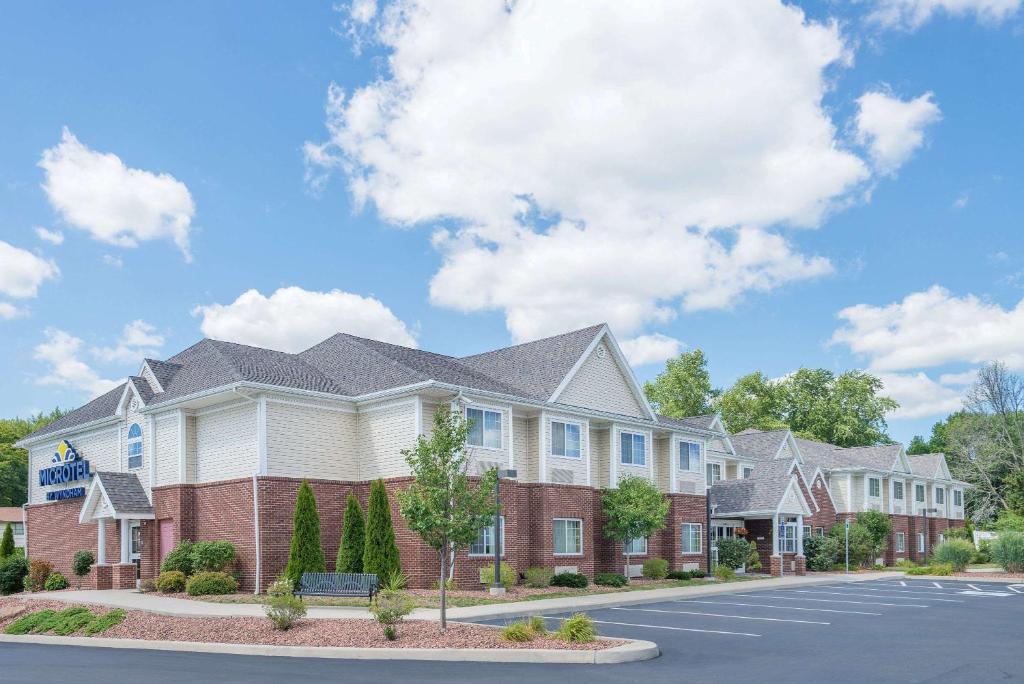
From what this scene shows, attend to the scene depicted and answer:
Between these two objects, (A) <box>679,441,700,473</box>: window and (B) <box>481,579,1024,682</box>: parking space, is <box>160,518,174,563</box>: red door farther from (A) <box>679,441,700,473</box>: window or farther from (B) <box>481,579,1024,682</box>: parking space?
(A) <box>679,441,700,473</box>: window

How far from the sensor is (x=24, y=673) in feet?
48.0

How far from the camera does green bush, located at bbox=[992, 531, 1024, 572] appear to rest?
43.2 meters

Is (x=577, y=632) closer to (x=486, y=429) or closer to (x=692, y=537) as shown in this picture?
(x=486, y=429)

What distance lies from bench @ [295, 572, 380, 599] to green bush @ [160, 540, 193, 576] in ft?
21.7

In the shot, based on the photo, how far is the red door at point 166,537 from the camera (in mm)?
31812

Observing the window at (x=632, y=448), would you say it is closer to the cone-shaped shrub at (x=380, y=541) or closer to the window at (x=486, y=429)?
the window at (x=486, y=429)

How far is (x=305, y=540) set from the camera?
1106 inches

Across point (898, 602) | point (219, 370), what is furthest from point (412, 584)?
point (898, 602)

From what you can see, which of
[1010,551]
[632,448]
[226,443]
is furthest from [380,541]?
[1010,551]

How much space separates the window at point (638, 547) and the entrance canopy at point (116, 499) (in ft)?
57.1

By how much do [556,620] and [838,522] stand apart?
126 ft

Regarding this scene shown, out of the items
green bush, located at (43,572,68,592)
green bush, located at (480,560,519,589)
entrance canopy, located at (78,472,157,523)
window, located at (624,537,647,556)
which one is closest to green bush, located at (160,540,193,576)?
entrance canopy, located at (78,472,157,523)

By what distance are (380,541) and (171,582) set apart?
671 cm

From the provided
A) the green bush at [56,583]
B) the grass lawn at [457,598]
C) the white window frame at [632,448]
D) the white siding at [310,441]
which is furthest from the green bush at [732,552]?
the green bush at [56,583]
